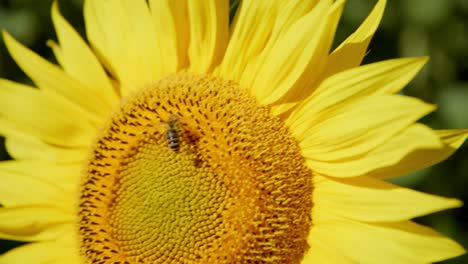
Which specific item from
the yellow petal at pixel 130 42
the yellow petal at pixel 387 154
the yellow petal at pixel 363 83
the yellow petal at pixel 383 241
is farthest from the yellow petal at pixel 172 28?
the yellow petal at pixel 383 241

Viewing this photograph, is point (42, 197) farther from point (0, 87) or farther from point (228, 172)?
point (228, 172)

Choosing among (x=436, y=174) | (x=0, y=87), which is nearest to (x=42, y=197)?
(x=0, y=87)

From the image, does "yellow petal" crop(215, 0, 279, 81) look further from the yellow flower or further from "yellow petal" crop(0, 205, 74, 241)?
"yellow petal" crop(0, 205, 74, 241)

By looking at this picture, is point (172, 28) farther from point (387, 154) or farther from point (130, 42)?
point (387, 154)

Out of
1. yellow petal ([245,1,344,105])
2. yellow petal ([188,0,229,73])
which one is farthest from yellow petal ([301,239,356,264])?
yellow petal ([188,0,229,73])

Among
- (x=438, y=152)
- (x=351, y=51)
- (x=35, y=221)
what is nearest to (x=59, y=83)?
(x=35, y=221)
